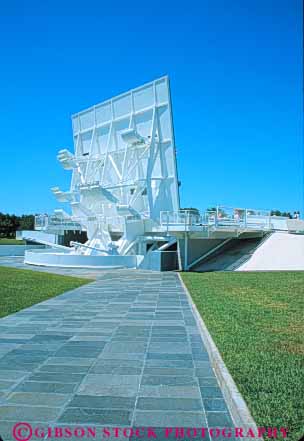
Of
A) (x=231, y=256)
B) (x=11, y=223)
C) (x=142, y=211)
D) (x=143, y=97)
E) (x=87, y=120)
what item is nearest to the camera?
(x=231, y=256)

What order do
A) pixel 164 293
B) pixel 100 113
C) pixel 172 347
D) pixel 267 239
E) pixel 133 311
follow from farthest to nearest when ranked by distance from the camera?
pixel 100 113, pixel 267 239, pixel 164 293, pixel 133 311, pixel 172 347

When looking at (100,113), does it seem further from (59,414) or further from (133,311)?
(59,414)

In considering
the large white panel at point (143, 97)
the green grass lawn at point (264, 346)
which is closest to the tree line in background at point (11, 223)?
the large white panel at point (143, 97)

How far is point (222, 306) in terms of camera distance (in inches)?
381

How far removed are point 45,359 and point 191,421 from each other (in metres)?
2.59

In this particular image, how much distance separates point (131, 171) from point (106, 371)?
23.5m

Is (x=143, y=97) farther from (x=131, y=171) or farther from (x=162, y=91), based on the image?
(x=131, y=171)

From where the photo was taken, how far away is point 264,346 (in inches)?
231

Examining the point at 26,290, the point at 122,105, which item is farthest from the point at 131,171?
the point at 26,290

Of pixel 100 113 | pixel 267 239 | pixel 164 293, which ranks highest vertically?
pixel 100 113

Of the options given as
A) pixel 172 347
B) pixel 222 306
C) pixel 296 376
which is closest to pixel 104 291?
pixel 222 306

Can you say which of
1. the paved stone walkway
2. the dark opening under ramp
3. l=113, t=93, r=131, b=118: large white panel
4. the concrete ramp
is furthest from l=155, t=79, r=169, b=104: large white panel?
the paved stone walkway

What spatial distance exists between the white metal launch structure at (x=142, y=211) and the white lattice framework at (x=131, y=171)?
59 millimetres

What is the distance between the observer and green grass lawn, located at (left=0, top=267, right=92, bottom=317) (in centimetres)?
1041
